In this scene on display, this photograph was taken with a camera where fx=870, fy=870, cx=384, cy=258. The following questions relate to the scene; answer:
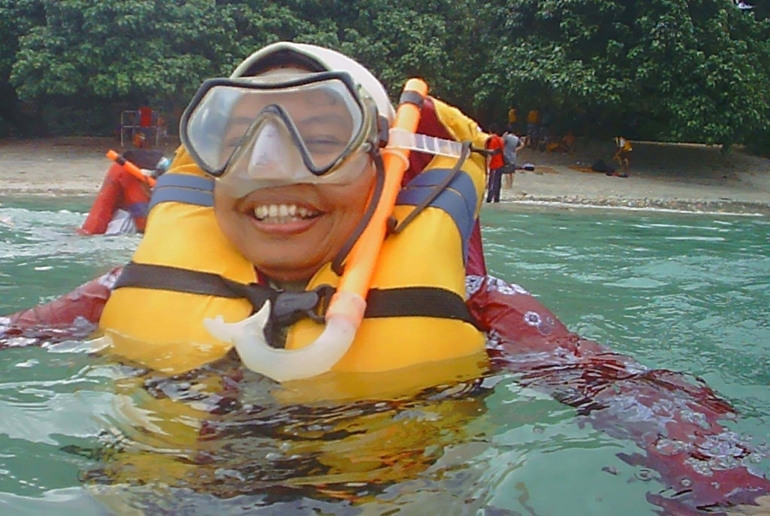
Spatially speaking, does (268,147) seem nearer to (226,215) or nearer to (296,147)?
(296,147)

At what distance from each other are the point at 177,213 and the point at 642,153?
17.8 meters

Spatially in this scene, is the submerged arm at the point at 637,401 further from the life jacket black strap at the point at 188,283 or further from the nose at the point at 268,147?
the nose at the point at 268,147

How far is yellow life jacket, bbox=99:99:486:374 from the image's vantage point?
268 centimetres

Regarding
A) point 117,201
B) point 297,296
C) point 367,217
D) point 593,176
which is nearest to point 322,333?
point 297,296

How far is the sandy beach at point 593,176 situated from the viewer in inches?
481

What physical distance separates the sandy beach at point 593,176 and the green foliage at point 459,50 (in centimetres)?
87

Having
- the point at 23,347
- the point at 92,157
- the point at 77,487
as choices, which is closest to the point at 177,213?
the point at 23,347

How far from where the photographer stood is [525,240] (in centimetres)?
786

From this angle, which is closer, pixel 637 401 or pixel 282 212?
pixel 637 401

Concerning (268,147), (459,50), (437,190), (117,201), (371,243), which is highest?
(459,50)

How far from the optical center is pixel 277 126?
261 centimetres

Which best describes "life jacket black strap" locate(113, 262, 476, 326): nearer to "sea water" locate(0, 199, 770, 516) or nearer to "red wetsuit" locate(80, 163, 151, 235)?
"sea water" locate(0, 199, 770, 516)

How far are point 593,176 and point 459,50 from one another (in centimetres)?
462

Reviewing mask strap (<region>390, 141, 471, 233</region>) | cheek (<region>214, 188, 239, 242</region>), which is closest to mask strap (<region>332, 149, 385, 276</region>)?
mask strap (<region>390, 141, 471, 233</region>)
